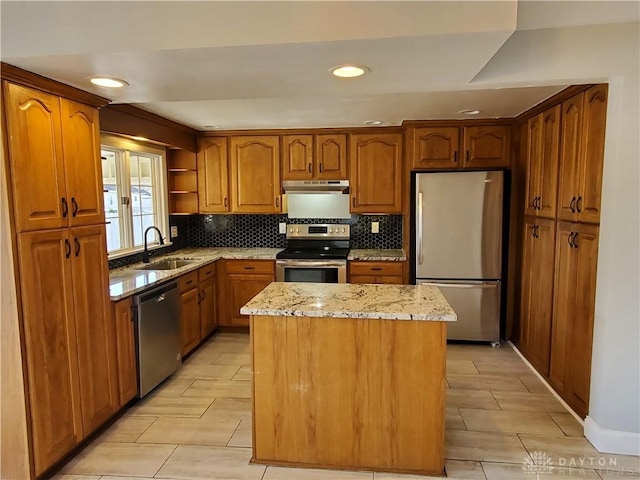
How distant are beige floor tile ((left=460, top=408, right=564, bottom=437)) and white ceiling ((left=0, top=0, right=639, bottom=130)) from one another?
80.3 inches

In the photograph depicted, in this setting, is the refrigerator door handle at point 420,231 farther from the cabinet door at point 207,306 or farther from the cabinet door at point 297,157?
the cabinet door at point 207,306

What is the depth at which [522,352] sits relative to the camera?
3.68 metres

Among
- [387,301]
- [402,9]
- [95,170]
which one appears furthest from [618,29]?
[95,170]

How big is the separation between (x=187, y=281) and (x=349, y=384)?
204cm

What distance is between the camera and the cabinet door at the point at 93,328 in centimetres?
231

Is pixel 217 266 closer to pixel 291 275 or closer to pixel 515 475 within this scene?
pixel 291 275

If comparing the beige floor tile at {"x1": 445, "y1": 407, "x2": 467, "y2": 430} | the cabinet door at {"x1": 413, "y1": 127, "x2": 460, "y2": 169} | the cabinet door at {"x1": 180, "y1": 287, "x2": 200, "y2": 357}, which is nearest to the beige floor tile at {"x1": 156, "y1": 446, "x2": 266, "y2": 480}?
the beige floor tile at {"x1": 445, "y1": 407, "x2": 467, "y2": 430}

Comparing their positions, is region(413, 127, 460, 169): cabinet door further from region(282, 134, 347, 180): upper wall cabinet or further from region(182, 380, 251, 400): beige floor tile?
region(182, 380, 251, 400): beige floor tile

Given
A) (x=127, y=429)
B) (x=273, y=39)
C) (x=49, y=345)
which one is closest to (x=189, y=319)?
(x=127, y=429)

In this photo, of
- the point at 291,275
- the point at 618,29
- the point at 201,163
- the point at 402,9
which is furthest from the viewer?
the point at 201,163

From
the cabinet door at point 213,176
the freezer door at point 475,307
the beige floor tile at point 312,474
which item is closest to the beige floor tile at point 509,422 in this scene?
the beige floor tile at point 312,474

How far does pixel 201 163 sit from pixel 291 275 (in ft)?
5.26

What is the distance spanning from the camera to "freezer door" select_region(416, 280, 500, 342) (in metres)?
3.86

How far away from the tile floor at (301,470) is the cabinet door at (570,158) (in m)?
1.34
